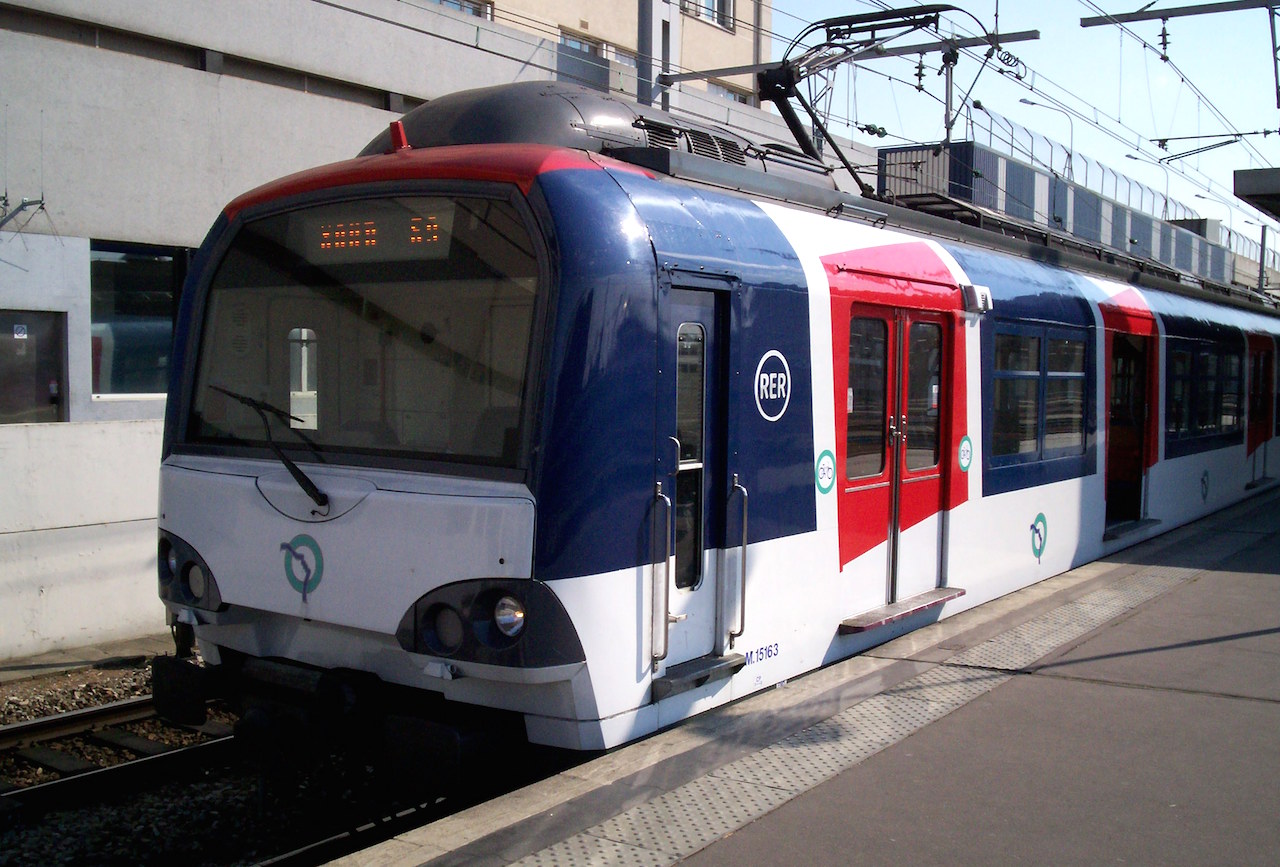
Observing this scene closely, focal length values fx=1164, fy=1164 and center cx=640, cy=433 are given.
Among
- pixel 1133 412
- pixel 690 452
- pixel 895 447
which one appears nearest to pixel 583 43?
pixel 1133 412

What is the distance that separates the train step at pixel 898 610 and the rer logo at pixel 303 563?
9.27 feet

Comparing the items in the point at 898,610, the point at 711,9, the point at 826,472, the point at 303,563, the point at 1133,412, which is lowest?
the point at 898,610

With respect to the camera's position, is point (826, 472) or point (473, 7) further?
point (473, 7)

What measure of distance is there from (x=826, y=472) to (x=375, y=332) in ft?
7.82

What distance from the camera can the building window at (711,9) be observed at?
2236cm

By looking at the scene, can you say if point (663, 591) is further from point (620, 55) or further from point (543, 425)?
point (620, 55)

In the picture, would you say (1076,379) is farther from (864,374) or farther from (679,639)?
(679,639)

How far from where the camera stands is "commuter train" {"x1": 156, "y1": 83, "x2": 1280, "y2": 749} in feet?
14.2

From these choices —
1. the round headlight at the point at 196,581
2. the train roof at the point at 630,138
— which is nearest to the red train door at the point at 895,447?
the train roof at the point at 630,138

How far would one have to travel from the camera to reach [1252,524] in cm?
1329

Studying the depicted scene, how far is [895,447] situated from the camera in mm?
6680

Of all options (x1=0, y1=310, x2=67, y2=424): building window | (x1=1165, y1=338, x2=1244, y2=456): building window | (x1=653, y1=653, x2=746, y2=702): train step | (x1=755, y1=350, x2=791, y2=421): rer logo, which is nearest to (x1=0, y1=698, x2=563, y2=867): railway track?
(x1=653, y1=653, x2=746, y2=702): train step

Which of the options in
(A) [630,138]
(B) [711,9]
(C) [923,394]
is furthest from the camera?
(B) [711,9]

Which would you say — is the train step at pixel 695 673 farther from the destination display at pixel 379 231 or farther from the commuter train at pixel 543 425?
the destination display at pixel 379 231
